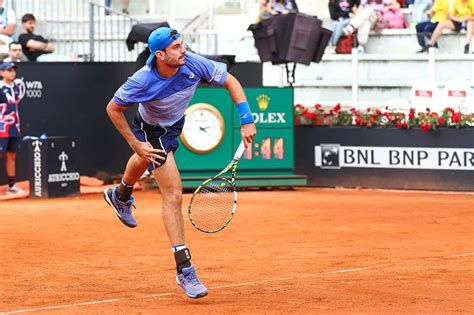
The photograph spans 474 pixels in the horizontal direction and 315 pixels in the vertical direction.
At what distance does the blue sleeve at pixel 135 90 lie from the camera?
880cm

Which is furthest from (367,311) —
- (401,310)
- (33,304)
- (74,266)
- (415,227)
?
(415,227)

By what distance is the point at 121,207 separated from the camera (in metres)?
10.3

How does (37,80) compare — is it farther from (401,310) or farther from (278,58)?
(401,310)

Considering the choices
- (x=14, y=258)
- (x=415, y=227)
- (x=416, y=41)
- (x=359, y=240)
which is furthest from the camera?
(x=416, y=41)

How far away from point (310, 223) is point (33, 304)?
6.16 m

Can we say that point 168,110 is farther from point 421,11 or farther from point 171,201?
point 421,11

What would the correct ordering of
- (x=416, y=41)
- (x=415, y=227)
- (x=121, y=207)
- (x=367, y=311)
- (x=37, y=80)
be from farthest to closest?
(x=416, y=41) < (x=37, y=80) < (x=415, y=227) < (x=121, y=207) < (x=367, y=311)

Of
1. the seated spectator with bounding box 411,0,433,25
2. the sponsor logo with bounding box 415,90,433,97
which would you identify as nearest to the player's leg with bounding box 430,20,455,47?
the seated spectator with bounding box 411,0,433,25

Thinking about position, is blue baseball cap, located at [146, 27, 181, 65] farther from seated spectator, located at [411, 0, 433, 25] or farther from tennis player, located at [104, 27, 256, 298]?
seated spectator, located at [411, 0, 433, 25]

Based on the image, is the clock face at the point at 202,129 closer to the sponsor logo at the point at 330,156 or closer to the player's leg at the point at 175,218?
the sponsor logo at the point at 330,156

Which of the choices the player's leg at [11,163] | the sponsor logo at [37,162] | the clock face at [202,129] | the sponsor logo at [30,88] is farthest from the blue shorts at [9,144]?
the clock face at [202,129]

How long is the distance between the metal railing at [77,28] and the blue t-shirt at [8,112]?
9.73ft

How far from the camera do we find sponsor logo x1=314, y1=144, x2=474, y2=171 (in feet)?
59.9

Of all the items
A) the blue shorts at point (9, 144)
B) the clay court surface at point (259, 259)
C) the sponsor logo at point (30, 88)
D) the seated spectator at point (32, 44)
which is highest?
the seated spectator at point (32, 44)
